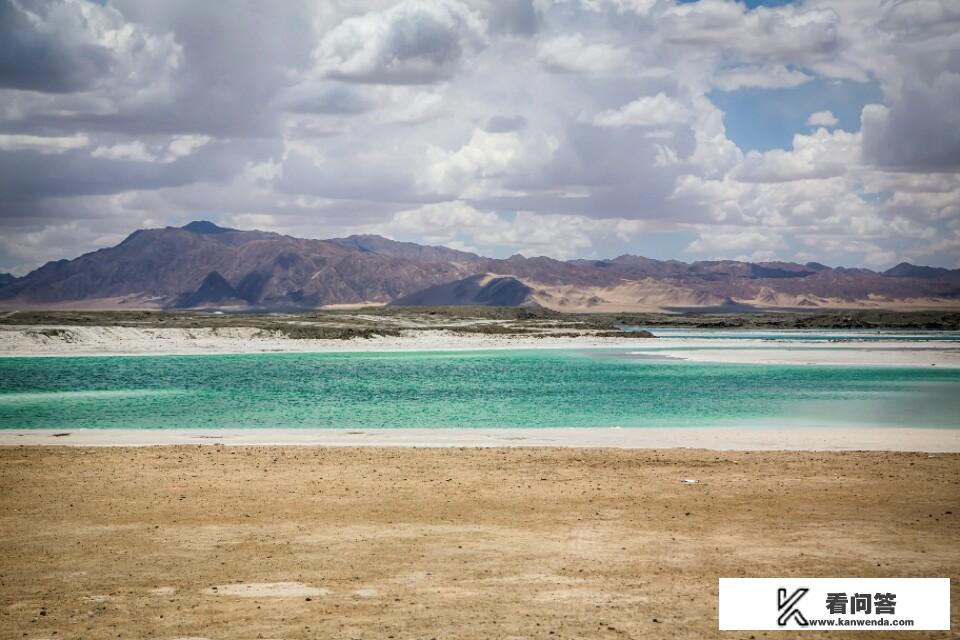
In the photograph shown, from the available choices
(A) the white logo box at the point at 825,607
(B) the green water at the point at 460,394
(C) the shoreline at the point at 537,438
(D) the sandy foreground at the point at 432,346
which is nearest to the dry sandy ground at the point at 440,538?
(A) the white logo box at the point at 825,607

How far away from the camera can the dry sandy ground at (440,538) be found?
9234 millimetres

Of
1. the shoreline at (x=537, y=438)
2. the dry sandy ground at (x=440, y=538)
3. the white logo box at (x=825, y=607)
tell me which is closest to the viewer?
the white logo box at (x=825, y=607)

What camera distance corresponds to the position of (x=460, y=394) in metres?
37.3

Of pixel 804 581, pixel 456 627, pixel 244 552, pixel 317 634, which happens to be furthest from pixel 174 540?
pixel 804 581

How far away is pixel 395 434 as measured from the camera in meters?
24.2

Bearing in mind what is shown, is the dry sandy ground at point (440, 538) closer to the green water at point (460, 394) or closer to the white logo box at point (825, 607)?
the white logo box at point (825, 607)

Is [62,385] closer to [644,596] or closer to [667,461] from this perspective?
[667,461]

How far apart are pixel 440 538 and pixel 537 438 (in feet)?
36.2

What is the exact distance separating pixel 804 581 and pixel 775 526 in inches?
116

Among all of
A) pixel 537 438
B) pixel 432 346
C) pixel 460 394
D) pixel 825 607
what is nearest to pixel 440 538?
pixel 825 607

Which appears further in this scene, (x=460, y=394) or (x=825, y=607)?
(x=460, y=394)

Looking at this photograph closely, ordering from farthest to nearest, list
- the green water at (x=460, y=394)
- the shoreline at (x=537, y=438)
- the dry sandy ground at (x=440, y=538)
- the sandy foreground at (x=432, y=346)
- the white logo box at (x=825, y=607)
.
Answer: the sandy foreground at (x=432, y=346)
the green water at (x=460, y=394)
the shoreline at (x=537, y=438)
the dry sandy ground at (x=440, y=538)
the white logo box at (x=825, y=607)

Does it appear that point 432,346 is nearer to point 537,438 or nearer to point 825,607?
point 537,438

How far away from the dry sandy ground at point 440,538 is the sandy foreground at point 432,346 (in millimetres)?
44761
